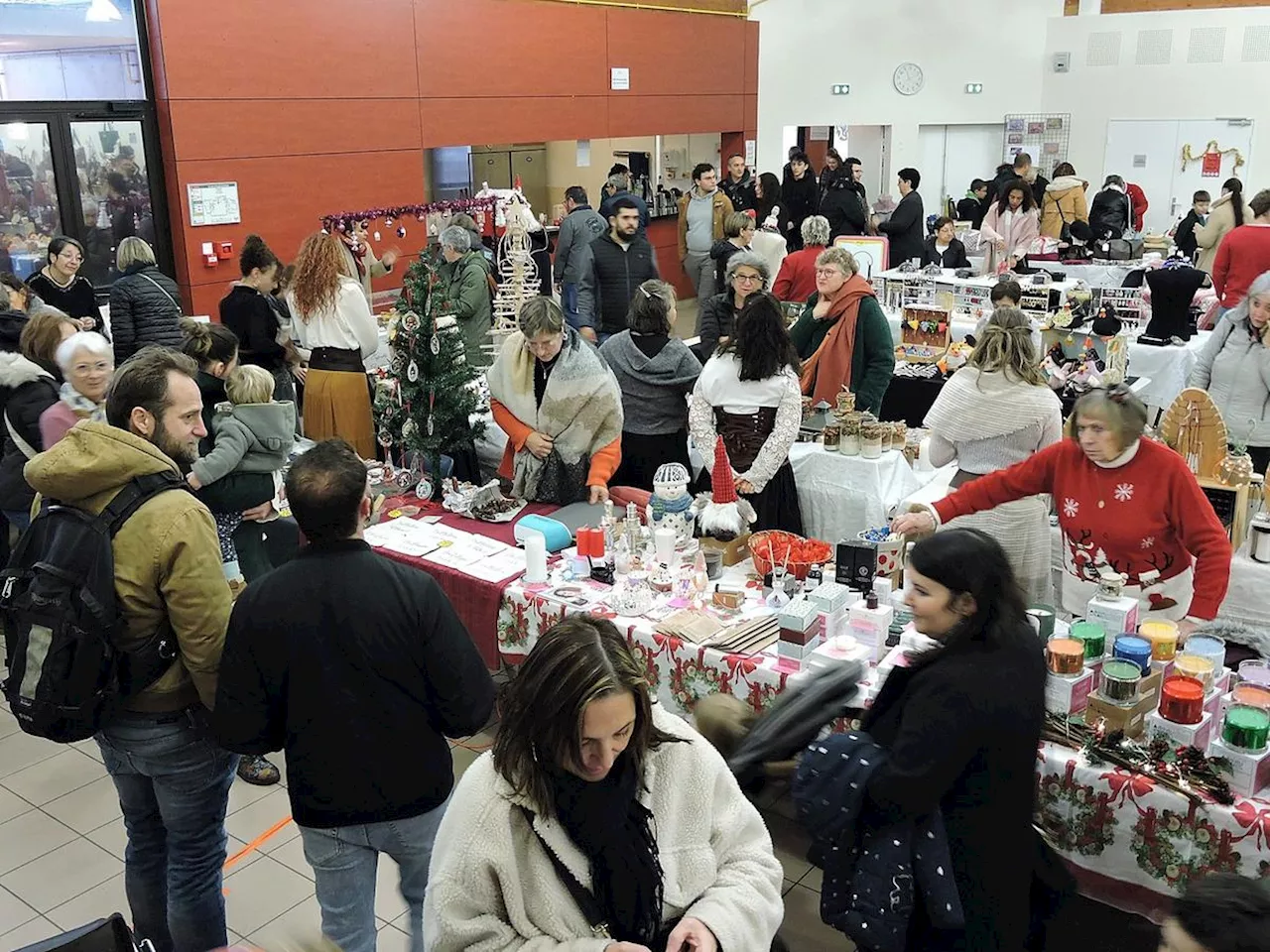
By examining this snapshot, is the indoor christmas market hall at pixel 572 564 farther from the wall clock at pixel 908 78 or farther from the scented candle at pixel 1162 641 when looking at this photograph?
the wall clock at pixel 908 78

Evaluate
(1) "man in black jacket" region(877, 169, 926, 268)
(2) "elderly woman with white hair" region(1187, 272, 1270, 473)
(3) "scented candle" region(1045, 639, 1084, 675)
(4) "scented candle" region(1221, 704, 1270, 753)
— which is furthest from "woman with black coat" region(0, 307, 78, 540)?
(1) "man in black jacket" region(877, 169, 926, 268)

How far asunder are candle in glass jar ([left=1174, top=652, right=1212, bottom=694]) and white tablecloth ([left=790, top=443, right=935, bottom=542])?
1957 mm

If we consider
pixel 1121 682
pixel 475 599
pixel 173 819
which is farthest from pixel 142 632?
pixel 1121 682

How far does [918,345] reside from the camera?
678 centimetres

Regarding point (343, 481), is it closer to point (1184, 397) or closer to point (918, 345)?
point (1184, 397)

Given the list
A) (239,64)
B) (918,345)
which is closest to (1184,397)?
(918,345)

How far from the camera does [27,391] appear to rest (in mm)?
4164

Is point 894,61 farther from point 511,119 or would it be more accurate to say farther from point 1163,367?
point 1163,367

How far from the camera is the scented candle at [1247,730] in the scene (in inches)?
95.4

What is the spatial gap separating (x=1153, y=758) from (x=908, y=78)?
13675mm

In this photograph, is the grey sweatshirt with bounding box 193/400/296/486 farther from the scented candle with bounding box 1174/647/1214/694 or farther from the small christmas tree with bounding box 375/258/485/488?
the scented candle with bounding box 1174/647/1214/694

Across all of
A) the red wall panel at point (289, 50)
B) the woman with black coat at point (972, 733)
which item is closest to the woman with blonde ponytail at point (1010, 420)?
the woman with black coat at point (972, 733)

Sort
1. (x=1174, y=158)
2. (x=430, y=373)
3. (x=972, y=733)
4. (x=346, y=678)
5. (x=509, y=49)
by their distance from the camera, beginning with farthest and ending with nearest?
1. (x=1174, y=158)
2. (x=509, y=49)
3. (x=430, y=373)
4. (x=346, y=678)
5. (x=972, y=733)

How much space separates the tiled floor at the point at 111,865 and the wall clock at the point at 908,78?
42.3 feet
